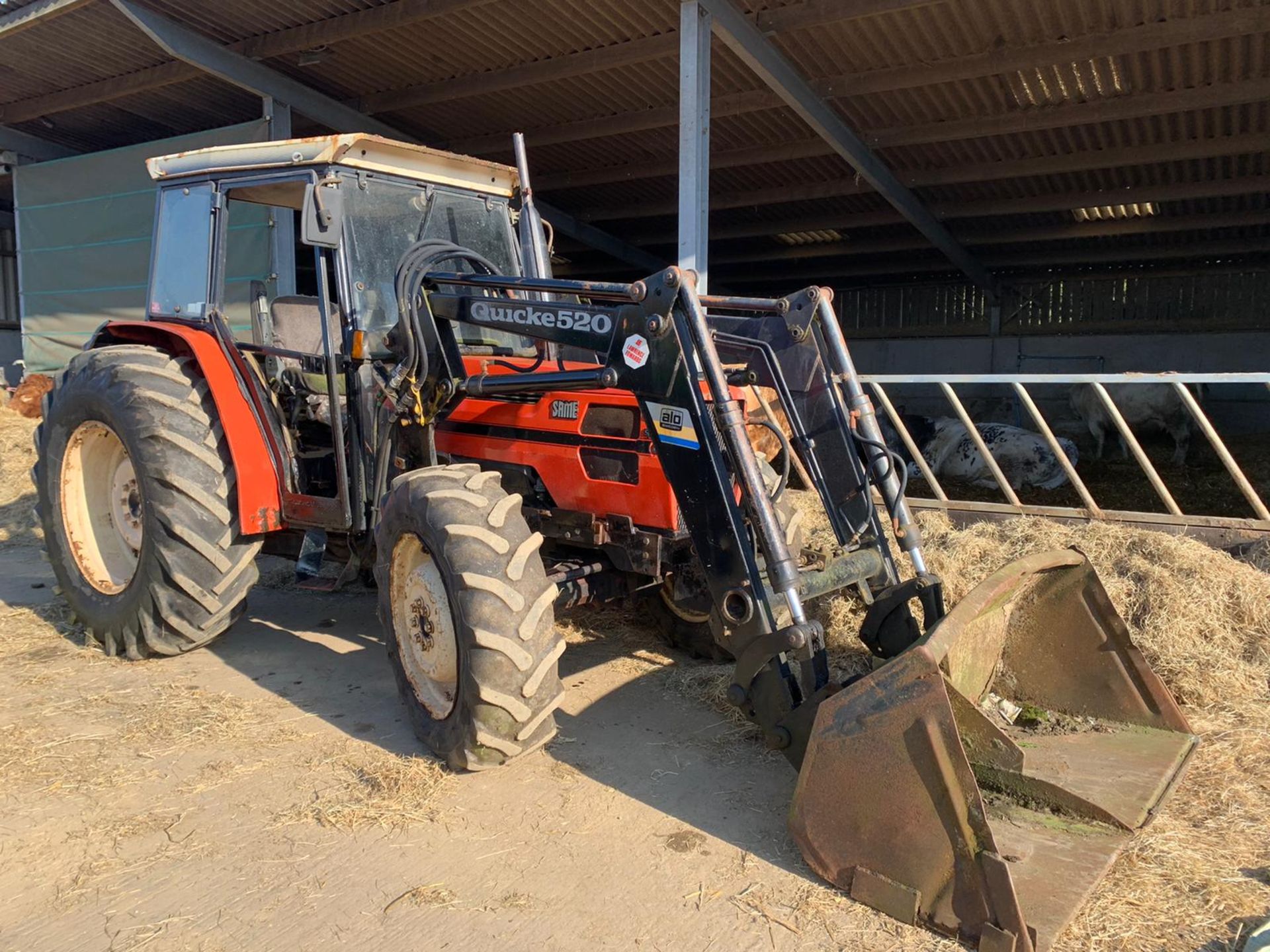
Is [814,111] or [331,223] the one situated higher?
[814,111]

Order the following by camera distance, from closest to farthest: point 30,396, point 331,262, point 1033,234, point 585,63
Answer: point 331,262
point 585,63
point 30,396
point 1033,234

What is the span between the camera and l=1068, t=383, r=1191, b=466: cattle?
39.8ft

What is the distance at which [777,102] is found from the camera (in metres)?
10.1

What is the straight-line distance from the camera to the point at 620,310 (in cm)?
349

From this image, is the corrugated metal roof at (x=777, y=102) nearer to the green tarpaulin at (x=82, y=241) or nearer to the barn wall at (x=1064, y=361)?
the green tarpaulin at (x=82, y=241)

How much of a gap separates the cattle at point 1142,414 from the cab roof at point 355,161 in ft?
31.3

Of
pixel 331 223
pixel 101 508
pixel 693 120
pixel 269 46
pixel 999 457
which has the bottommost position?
pixel 101 508

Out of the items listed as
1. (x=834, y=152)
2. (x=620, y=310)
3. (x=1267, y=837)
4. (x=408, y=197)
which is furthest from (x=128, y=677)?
(x=834, y=152)

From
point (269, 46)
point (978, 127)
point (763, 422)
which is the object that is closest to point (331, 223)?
point (763, 422)

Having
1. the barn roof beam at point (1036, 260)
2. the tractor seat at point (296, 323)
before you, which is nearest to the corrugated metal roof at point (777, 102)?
the barn roof beam at point (1036, 260)

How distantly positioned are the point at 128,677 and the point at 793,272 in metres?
16.4

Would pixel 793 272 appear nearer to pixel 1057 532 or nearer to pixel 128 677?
pixel 1057 532

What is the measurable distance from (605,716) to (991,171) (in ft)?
33.8

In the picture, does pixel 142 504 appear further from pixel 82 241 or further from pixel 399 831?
pixel 82 241
